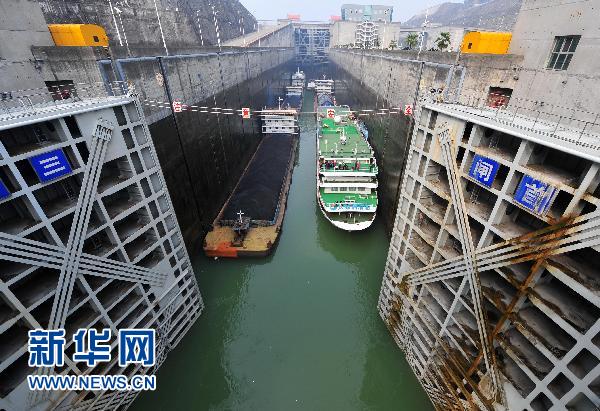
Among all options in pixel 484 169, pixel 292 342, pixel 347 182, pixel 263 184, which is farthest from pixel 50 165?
pixel 347 182

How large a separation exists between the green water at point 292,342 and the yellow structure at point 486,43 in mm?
19786

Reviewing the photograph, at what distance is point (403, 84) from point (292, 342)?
3198 centimetres

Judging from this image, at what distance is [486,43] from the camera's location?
1013 inches

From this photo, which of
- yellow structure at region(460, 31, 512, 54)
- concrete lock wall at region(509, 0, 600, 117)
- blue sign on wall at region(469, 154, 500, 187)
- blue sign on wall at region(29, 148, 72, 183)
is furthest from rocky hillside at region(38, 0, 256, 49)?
concrete lock wall at region(509, 0, 600, 117)

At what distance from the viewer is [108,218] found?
15.0 metres

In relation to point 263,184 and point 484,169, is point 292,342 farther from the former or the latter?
point 263,184

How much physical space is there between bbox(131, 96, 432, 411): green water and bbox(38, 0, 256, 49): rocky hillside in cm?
2429

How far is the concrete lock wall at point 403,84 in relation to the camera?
24.9 m

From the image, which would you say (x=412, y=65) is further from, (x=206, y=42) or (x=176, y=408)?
(x=206, y=42)

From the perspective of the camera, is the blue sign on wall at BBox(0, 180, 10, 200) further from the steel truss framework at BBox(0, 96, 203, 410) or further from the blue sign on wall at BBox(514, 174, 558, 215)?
the blue sign on wall at BBox(514, 174, 558, 215)

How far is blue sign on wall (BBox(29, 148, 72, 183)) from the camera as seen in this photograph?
38.8 ft

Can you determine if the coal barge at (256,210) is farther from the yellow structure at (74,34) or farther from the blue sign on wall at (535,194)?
the blue sign on wall at (535,194)

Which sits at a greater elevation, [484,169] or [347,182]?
[484,169]

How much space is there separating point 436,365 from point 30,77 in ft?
111
